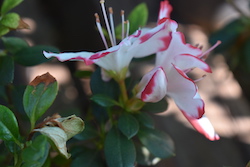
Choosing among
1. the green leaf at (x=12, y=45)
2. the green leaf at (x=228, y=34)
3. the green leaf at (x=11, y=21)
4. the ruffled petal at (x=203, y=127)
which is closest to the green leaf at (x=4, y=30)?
the green leaf at (x=11, y=21)

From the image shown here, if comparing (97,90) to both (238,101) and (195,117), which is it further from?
(238,101)

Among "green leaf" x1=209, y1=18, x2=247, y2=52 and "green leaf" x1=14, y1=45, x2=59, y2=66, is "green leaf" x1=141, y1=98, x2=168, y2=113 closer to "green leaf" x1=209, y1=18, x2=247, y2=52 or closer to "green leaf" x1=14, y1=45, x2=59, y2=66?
"green leaf" x1=14, y1=45, x2=59, y2=66

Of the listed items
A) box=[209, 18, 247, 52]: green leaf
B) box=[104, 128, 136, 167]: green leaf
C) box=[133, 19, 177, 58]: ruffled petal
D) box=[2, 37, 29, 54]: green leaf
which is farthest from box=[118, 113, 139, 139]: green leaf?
box=[209, 18, 247, 52]: green leaf

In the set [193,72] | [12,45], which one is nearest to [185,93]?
[12,45]

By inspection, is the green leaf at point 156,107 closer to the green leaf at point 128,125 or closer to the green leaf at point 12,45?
the green leaf at point 128,125

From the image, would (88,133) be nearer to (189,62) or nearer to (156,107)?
(156,107)

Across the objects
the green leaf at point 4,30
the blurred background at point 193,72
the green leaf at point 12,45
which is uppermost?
the green leaf at point 4,30
